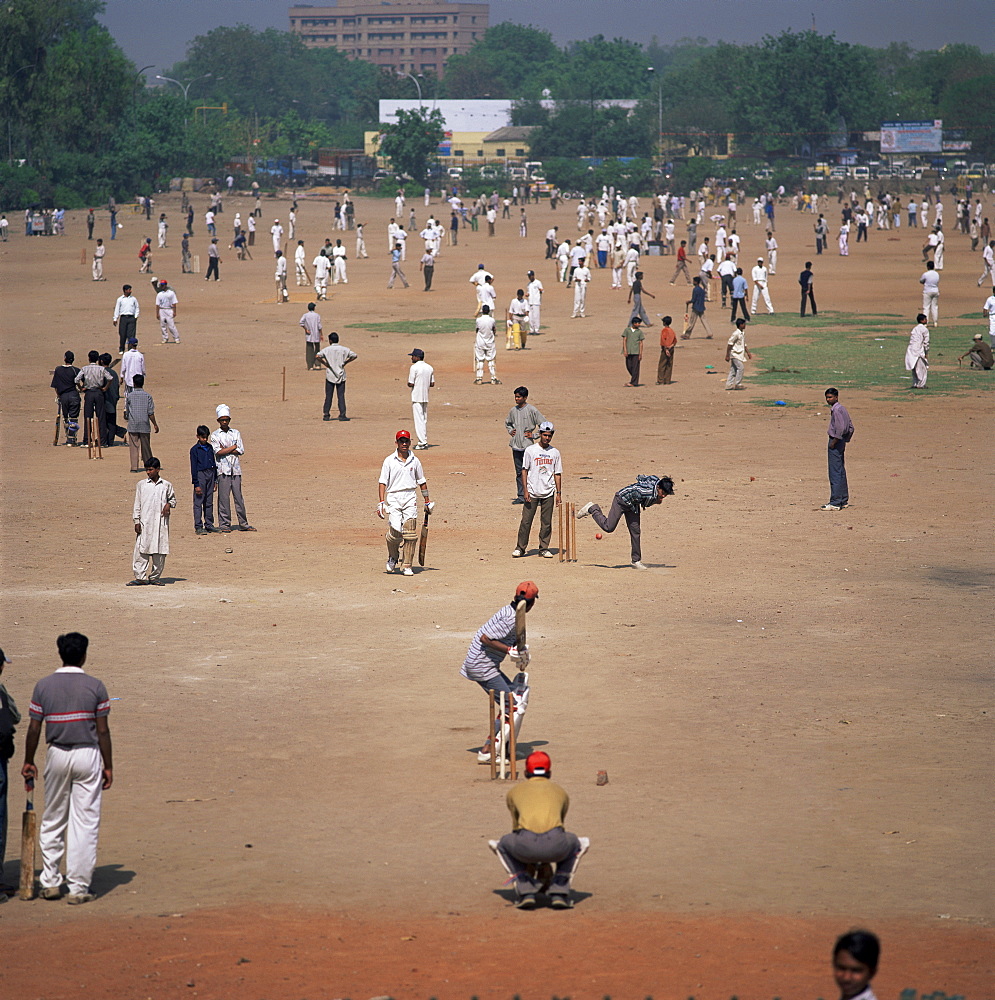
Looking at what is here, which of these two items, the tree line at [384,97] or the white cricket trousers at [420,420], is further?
the tree line at [384,97]

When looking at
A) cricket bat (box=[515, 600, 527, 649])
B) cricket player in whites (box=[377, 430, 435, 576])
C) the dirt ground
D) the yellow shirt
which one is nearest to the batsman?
cricket bat (box=[515, 600, 527, 649])

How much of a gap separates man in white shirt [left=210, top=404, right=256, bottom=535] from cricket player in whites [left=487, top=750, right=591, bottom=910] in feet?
35.3

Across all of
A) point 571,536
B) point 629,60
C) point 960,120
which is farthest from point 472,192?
point 571,536

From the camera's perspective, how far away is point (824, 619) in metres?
14.7

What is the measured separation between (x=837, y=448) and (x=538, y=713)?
8.63 m

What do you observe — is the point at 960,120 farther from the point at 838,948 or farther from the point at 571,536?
the point at 838,948

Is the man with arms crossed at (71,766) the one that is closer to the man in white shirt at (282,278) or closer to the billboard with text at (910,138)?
the man in white shirt at (282,278)

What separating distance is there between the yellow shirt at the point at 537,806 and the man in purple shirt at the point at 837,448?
36.8ft

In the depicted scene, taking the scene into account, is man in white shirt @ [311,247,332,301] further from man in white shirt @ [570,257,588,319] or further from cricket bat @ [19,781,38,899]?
cricket bat @ [19,781,38,899]

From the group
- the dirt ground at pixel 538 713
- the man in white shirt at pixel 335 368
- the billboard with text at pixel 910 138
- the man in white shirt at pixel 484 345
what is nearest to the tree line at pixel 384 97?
the billboard with text at pixel 910 138

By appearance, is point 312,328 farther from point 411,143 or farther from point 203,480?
point 411,143

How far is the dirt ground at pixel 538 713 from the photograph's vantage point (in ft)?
26.0

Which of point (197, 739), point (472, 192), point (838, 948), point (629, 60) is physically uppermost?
point (629, 60)

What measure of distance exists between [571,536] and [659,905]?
30.3ft
